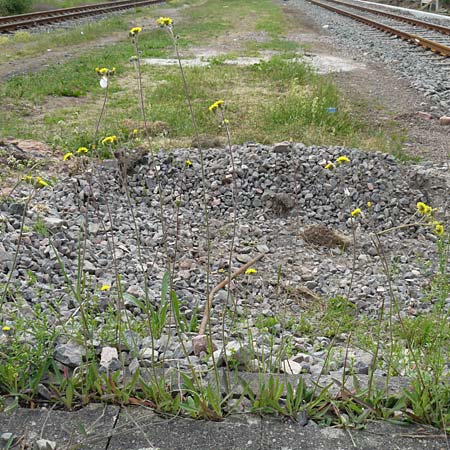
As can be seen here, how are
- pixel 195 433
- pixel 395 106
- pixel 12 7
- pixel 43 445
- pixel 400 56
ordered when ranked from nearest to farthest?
pixel 43 445, pixel 195 433, pixel 395 106, pixel 400 56, pixel 12 7

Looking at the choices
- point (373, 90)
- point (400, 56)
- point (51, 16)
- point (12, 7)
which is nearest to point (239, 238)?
point (373, 90)

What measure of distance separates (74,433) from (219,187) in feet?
13.9

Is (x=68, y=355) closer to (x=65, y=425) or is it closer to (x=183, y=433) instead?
(x=65, y=425)

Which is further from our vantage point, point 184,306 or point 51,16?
point 51,16

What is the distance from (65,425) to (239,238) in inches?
130

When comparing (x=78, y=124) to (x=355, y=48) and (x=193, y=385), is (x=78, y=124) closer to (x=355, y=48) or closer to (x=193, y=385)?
(x=193, y=385)

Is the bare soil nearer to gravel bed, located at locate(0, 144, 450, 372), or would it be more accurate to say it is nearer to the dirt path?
the dirt path

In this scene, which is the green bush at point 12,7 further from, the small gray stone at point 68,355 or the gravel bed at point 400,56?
the small gray stone at point 68,355

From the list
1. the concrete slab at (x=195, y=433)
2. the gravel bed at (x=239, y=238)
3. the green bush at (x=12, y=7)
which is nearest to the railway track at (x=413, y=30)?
A: the gravel bed at (x=239, y=238)

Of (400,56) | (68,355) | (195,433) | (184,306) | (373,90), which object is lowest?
(184,306)

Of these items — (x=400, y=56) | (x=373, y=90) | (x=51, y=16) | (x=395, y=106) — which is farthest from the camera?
(x=51, y=16)

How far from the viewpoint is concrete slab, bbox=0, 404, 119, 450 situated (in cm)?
227

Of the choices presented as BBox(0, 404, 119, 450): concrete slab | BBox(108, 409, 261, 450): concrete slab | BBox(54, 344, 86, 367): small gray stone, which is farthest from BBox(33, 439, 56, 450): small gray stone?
BBox(54, 344, 86, 367): small gray stone

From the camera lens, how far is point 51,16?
2311 centimetres
